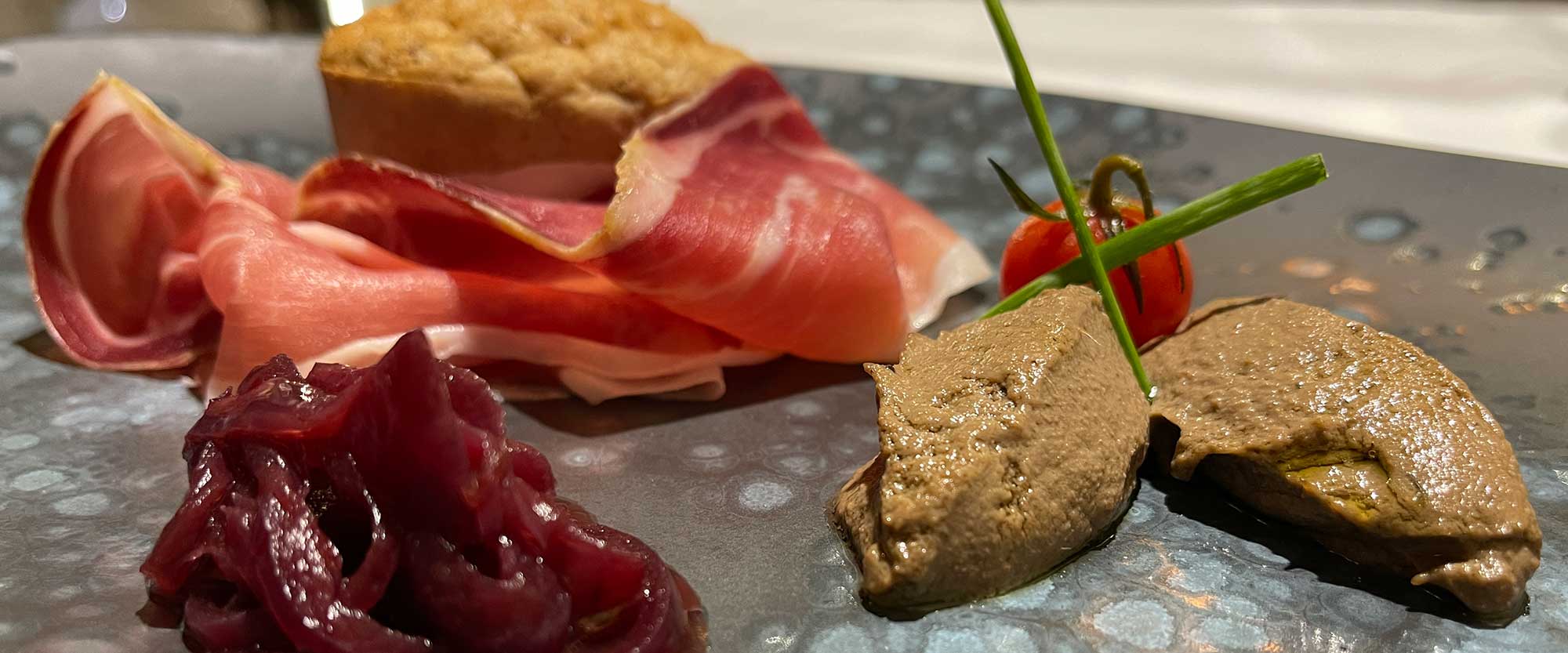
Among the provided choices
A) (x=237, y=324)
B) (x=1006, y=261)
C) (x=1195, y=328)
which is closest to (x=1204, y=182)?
(x=1006, y=261)

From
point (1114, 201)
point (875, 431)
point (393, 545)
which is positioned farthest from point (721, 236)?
point (393, 545)

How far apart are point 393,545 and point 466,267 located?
1.11 metres

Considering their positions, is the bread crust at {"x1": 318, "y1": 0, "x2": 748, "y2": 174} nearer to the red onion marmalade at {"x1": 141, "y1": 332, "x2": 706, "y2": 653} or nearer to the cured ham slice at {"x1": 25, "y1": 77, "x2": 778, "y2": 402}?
the cured ham slice at {"x1": 25, "y1": 77, "x2": 778, "y2": 402}

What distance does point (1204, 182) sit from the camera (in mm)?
2709

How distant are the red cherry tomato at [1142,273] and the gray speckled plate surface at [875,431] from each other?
0.95 feet

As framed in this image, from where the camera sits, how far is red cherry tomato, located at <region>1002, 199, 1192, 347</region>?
200cm

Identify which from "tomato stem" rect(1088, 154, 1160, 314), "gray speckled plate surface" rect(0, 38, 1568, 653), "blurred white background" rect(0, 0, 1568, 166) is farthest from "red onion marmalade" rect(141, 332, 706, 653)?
"blurred white background" rect(0, 0, 1568, 166)

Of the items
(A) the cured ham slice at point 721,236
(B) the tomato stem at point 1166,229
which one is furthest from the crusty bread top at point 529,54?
(B) the tomato stem at point 1166,229

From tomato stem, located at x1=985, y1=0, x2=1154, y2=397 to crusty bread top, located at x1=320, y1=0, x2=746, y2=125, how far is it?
2.89 feet

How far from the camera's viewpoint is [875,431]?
1.88m

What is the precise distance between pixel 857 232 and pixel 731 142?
445 millimetres

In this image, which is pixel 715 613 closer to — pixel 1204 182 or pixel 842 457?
pixel 842 457

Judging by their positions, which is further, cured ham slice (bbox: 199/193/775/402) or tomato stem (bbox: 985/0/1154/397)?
cured ham slice (bbox: 199/193/775/402)

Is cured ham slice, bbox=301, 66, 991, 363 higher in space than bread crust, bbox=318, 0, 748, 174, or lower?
lower
